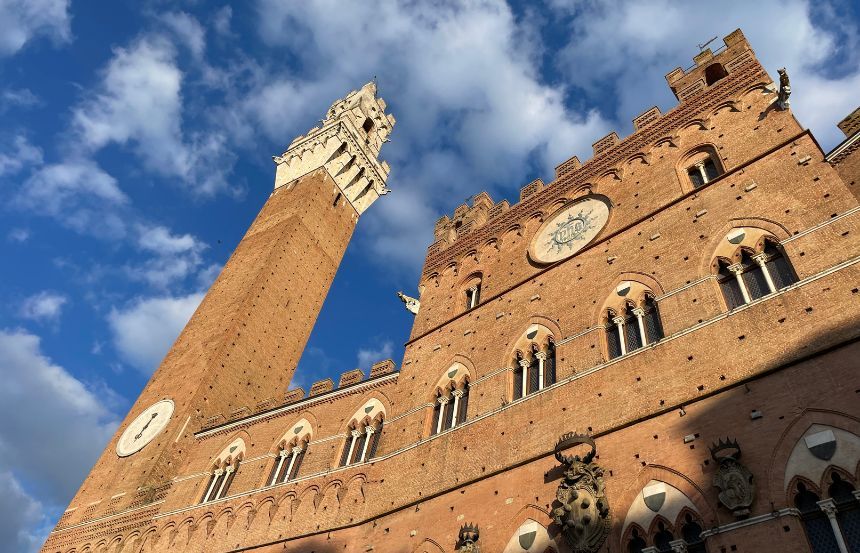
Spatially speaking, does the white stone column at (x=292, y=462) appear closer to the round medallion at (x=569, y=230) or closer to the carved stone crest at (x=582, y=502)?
the round medallion at (x=569, y=230)

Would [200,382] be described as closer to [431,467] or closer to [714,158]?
[431,467]

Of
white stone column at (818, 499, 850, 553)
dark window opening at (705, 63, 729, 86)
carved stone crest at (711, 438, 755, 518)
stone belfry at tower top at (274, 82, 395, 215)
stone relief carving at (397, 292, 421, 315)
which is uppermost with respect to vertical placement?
stone belfry at tower top at (274, 82, 395, 215)

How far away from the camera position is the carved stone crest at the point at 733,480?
7020mm

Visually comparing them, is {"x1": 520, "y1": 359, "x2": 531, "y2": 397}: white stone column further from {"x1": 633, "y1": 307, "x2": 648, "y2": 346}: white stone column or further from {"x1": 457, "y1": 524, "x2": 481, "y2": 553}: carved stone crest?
{"x1": 457, "y1": 524, "x2": 481, "y2": 553}: carved stone crest

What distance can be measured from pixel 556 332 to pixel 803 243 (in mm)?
3978

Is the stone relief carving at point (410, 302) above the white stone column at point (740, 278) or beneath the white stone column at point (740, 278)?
above

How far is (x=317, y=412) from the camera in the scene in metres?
15.0

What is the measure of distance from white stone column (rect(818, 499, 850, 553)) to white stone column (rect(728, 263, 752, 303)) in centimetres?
311

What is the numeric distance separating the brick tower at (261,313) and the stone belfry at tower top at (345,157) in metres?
0.06

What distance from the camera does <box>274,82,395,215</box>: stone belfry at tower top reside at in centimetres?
2812

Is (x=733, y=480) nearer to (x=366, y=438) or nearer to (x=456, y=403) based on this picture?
(x=456, y=403)

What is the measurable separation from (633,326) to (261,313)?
14.1 meters

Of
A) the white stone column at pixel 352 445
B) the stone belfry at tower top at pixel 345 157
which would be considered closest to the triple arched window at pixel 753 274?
the white stone column at pixel 352 445

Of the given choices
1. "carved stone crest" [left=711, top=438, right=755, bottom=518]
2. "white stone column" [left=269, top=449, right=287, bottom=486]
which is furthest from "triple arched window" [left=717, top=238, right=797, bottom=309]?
"white stone column" [left=269, top=449, right=287, bottom=486]
